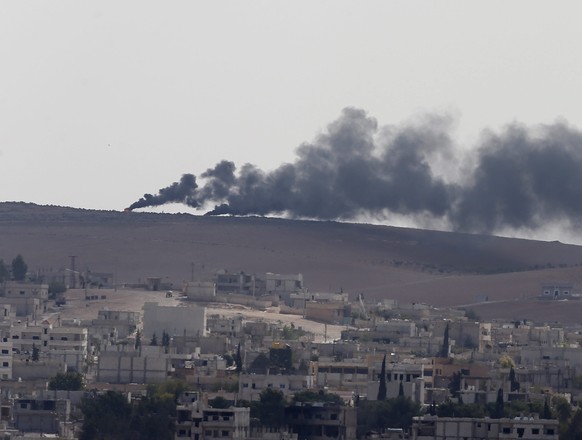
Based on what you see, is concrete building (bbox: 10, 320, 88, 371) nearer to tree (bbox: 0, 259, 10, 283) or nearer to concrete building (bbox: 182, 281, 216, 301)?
concrete building (bbox: 182, 281, 216, 301)

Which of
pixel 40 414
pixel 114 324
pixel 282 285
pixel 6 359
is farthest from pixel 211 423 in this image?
pixel 282 285

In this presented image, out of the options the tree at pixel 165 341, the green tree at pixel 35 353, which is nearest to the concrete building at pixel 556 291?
the tree at pixel 165 341

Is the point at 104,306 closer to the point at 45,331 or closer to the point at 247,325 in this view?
the point at 247,325

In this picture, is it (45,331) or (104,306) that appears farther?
(104,306)

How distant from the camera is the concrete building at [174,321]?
4631 inches

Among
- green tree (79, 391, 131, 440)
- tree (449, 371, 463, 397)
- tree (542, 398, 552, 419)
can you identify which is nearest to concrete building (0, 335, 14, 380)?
tree (449, 371, 463, 397)

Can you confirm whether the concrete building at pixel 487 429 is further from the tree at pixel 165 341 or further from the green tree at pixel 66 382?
the tree at pixel 165 341

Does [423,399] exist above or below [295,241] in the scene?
below

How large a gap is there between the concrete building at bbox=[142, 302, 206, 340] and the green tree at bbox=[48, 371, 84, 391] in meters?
25.9

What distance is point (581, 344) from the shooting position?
119m

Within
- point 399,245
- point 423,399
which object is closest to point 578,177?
point 399,245

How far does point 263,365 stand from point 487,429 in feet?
86.4

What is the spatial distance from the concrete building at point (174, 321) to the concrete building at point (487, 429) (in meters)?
40.9

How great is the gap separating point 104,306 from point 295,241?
56953 millimetres
